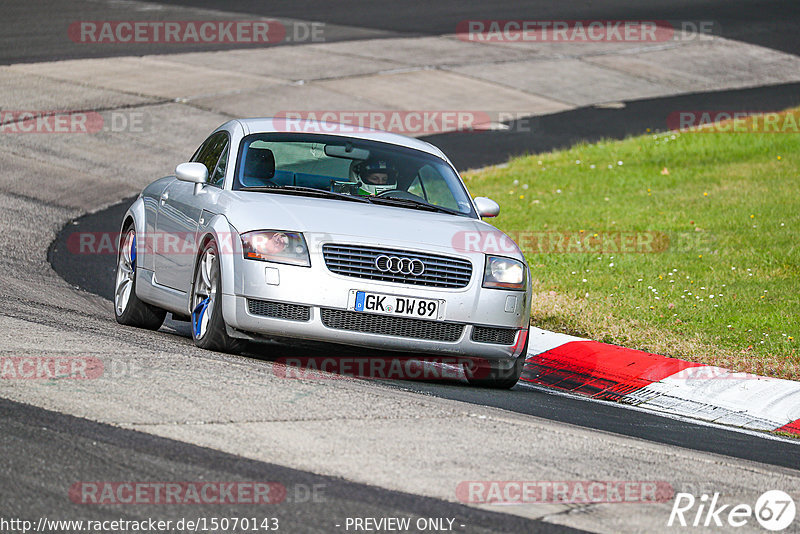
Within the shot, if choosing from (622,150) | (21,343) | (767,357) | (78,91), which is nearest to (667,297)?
(767,357)

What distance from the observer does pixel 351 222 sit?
7.32m

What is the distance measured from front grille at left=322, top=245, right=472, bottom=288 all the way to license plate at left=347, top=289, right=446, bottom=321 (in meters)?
0.10

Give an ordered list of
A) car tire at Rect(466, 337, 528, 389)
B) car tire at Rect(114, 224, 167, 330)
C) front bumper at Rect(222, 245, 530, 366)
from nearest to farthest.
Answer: front bumper at Rect(222, 245, 530, 366), car tire at Rect(466, 337, 528, 389), car tire at Rect(114, 224, 167, 330)

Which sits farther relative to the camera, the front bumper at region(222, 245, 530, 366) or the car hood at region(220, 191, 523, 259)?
the car hood at region(220, 191, 523, 259)

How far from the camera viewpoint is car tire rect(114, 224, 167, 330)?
8.87 m

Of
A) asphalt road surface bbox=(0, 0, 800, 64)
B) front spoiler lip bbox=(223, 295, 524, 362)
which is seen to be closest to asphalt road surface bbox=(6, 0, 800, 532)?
front spoiler lip bbox=(223, 295, 524, 362)

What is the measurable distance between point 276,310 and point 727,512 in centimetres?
306

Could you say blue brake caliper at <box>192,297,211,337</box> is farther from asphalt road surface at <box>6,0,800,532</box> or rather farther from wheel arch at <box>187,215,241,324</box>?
wheel arch at <box>187,215,241,324</box>

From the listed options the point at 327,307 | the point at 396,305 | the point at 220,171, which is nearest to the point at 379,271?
the point at 396,305

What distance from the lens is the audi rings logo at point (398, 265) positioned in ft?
23.3

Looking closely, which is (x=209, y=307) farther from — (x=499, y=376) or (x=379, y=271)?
(x=499, y=376)

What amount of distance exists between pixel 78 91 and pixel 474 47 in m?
11.0

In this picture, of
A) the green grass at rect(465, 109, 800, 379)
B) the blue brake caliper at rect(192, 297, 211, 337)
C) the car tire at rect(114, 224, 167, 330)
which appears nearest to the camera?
the blue brake caliper at rect(192, 297, 211, 337)

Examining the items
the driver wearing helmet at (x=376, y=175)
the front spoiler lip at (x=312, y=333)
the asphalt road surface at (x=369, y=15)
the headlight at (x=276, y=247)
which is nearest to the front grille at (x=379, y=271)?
the headlight at (x=276, y=247)
